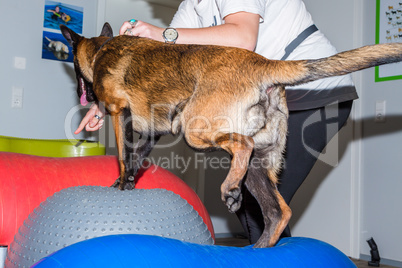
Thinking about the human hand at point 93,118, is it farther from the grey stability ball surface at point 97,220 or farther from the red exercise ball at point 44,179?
the grey stability ball surface at point 97,220

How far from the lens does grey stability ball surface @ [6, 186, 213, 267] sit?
136 centimetres

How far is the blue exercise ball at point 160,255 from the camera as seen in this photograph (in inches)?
41.4

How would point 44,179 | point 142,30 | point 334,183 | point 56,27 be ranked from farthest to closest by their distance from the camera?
point 56,27
point 334,183
point 44,179
point 142,30

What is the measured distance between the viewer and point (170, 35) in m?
1.54

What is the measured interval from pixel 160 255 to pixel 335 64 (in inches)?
30.7

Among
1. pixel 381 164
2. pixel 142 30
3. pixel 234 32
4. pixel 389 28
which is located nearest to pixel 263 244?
pixel 234 32

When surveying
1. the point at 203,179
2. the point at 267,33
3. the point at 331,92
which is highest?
the point at 267,33

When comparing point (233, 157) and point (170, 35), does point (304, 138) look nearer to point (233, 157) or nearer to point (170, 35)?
point (233, 157)

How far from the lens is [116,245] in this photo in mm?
1102

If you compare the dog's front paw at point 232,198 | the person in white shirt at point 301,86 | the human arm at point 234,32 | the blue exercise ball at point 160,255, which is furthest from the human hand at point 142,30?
the blue exercise ball at point 160,255

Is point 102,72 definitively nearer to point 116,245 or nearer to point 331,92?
point 116,245

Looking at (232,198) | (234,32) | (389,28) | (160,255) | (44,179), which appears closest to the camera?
(160,255)

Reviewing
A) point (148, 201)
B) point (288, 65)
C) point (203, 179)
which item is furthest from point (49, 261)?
point (203, 179)

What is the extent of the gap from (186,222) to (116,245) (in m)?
0.45
